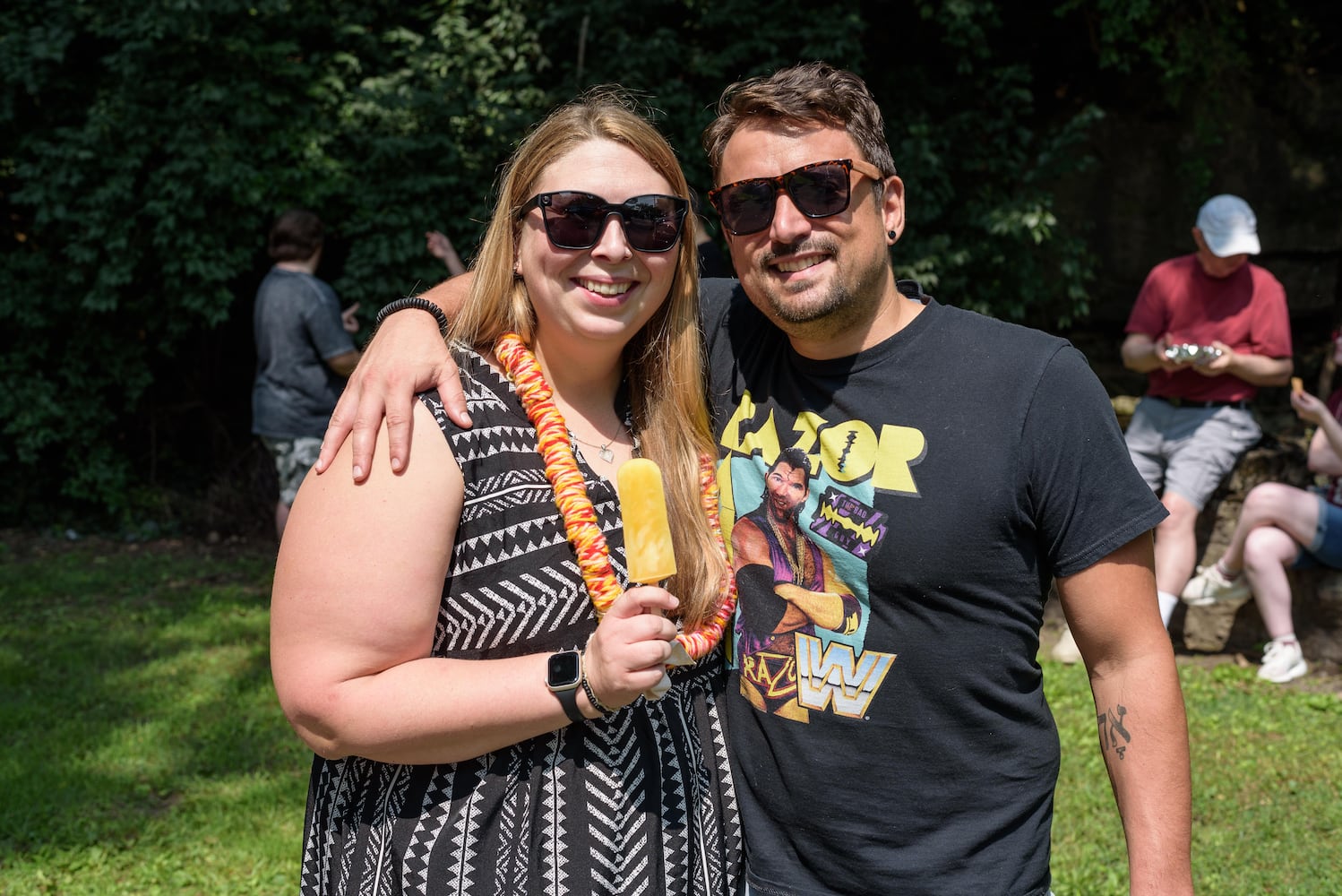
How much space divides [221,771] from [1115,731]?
422 cm

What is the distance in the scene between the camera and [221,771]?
5082 mm

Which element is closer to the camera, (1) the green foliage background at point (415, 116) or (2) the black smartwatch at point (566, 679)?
(2) the black smartwatch at point (566, 679)

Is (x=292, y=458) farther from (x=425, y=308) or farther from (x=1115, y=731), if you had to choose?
(x=1115, y=731)

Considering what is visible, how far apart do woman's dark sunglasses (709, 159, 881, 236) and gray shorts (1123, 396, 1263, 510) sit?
15.8 ft

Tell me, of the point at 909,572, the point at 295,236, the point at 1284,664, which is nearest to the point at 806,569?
the point at 909,572

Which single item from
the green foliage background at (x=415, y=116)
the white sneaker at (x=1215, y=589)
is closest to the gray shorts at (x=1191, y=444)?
the white sneaker at (x=1215, y=589)

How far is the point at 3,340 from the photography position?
9.72 meters

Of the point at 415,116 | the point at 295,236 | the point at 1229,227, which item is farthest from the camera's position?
the point at 415,116

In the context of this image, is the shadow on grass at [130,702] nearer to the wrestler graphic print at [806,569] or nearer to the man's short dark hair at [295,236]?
the man's short dark hair at [295,236]

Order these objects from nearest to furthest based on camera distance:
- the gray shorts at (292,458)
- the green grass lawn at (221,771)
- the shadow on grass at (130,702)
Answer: the green grass lawn at (221,771) → the shadow on grass at (130,702) → the gray shorts at (292,458)

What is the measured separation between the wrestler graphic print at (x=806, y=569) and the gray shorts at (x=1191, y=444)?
4.83 m

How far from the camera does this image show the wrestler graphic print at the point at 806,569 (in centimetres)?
223

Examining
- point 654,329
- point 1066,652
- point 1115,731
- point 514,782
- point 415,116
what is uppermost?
point 415,116

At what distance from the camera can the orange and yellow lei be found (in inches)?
82.9
